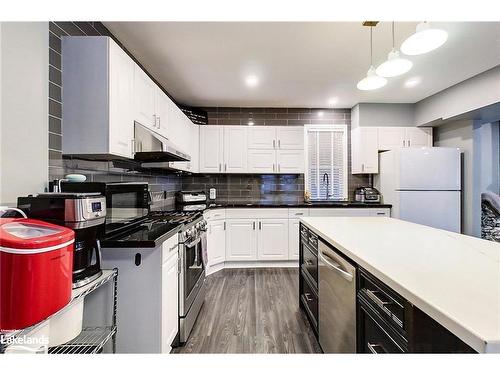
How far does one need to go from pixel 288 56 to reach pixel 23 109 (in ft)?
7.35

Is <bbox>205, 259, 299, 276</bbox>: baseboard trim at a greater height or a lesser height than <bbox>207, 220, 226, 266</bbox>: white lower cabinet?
lesser

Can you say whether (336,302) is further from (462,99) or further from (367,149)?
(462,99)

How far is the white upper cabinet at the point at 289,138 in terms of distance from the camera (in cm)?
404

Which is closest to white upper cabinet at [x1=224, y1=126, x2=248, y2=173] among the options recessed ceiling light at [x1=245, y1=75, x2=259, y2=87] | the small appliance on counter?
recessed ceiling light at [x1=245, y1=75, x2=259, y2=87]

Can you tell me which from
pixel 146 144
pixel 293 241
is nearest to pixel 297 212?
pixel 293 241

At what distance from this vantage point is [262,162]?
158 inches

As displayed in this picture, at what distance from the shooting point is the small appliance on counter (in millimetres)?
3898

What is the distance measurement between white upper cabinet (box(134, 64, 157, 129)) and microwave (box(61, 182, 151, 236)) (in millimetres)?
584

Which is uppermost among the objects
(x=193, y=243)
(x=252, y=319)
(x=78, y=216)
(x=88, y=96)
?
(x=88, y=96)

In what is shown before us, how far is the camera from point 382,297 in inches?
36.8

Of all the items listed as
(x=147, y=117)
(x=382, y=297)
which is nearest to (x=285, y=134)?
(x=147, y=117)

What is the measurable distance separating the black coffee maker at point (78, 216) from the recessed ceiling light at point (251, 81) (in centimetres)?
241

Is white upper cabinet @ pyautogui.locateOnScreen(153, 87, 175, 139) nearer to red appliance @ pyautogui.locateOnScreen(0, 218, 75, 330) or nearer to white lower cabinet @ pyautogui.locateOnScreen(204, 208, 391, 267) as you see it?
white lower cabinet @ pyautogui.locateOnScreen(204, 208, 391, 267)
